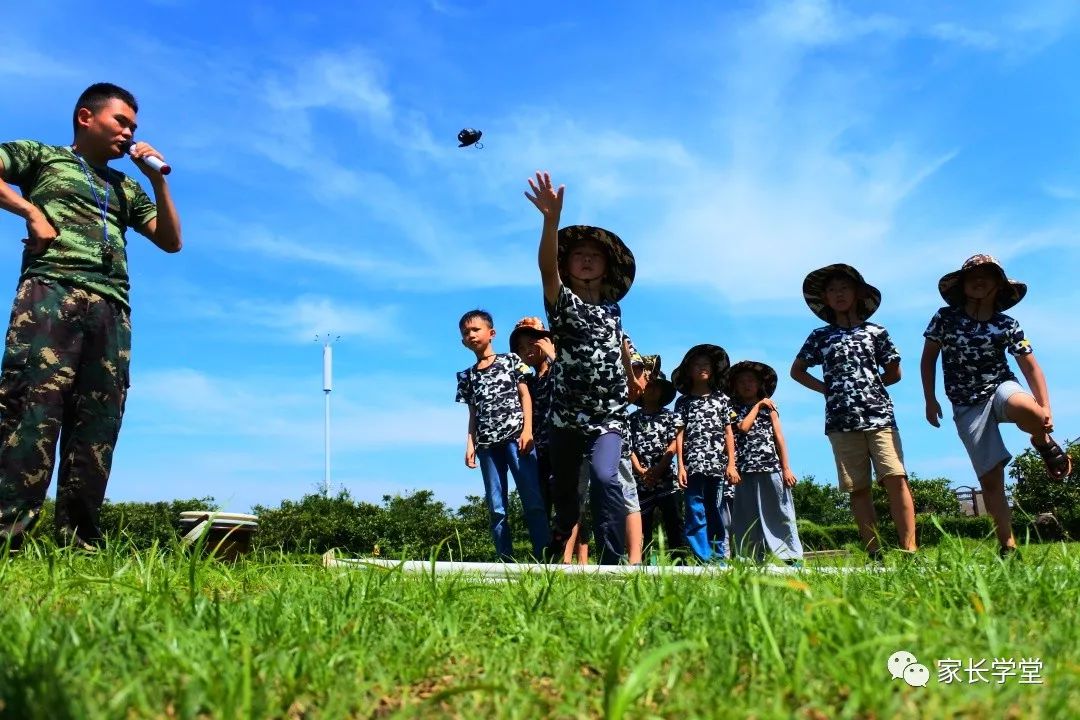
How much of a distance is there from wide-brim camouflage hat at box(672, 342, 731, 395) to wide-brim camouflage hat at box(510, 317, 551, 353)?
63.9 inches

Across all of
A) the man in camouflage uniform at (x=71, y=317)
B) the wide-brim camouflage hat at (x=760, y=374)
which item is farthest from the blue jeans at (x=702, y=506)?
the man in camouflage uniform at (x=71, y=317)

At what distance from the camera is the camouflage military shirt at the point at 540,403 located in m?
8.01

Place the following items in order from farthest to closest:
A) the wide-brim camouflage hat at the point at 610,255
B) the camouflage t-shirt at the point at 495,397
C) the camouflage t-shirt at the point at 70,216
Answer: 1. the camouflage t-shirt at the point at 495,397
2. the wide-brim camouflage hat at the point at 610,255
3. the camouflage t-shirt at the point at 70,216

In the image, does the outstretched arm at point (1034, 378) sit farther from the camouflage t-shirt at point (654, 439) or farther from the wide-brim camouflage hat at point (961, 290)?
the camouflage t-shirt at point (654, 439)

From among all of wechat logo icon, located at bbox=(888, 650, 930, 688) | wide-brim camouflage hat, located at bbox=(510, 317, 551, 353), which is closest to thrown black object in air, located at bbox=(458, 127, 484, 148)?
wide-brim camouflage hat, located at bbox=(510, 317, 551, 353)

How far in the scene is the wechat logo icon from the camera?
1732 millimetres

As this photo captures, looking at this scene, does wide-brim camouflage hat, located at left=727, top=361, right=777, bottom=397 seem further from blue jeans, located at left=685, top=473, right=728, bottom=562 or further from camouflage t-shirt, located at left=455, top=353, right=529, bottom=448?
camouflage t-shirt, located at left=455, top=353, right=529, bottom=448

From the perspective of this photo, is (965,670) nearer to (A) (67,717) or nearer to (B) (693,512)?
(A) (67,717)

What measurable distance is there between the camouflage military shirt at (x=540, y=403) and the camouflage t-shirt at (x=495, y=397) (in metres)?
0.17

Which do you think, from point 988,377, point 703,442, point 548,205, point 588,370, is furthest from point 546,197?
point 703,442

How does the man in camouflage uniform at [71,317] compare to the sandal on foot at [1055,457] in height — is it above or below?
above

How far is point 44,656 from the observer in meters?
1.86

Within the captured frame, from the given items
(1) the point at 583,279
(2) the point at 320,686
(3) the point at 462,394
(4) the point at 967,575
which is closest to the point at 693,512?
(3) the point at 462,394

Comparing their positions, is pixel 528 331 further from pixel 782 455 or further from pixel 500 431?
pixel 782 455
